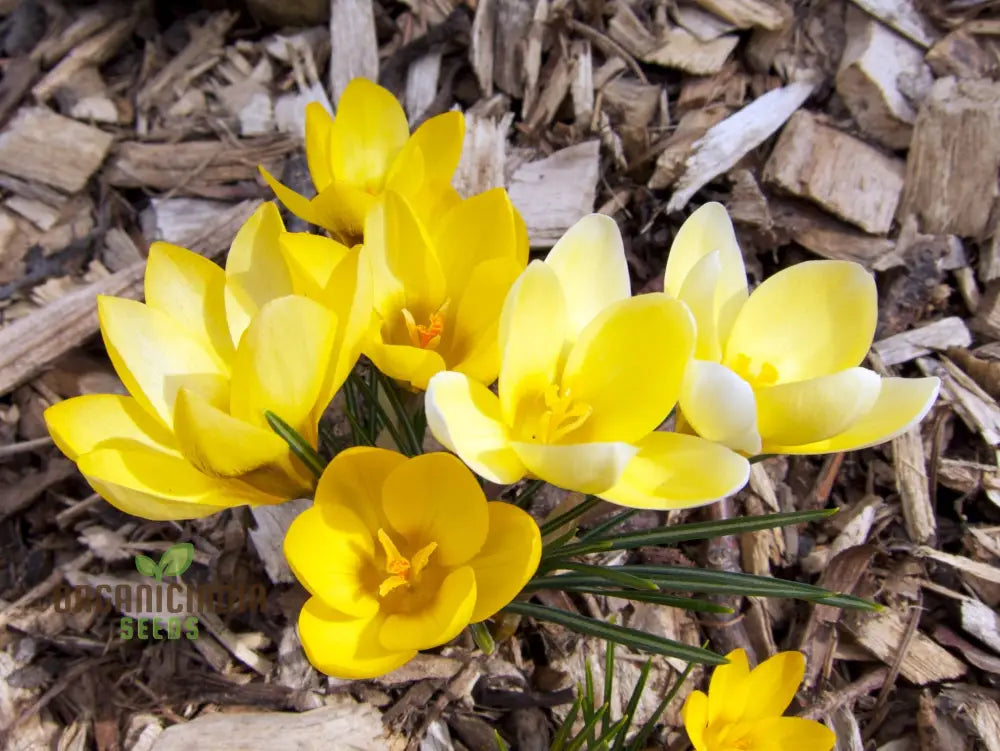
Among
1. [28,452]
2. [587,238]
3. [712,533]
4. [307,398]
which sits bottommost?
[28,452]

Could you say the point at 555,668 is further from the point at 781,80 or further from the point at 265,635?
the point at 781,80

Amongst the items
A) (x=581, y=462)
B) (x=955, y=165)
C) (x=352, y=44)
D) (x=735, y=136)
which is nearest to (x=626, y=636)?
(x=581, y=462)

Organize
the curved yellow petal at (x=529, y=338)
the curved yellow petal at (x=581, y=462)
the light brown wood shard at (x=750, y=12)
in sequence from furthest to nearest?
the light brown wood shard at (x=750, y=12) < the curved yellow petal at (x=529, y=338) < the curved yellow petal at (x=581, y=462)

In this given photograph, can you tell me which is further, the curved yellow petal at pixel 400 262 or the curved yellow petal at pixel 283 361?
the curved yellow petal at pixel 400 262

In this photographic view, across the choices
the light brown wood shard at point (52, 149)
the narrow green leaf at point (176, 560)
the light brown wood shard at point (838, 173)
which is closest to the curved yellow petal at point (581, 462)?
the narrow green leaf at point (176, 560)

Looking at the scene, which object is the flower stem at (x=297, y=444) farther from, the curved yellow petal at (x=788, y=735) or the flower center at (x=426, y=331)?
the curved yellow petal at (x=788, y=735)

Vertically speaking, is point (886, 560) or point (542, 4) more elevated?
point (542, 4)

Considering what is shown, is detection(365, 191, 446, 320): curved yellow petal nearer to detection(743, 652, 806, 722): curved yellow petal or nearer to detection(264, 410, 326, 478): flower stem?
detection(264, 410, 326, 478): flower stem

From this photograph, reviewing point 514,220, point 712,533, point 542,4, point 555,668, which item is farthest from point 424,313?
point 542,4
